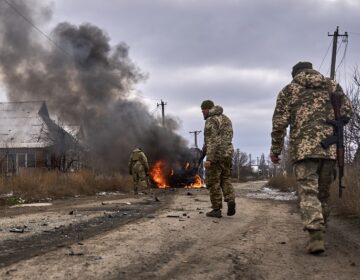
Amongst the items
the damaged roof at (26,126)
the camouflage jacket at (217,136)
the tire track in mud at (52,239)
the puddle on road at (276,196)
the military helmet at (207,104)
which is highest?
the damaged roof at (26,126)

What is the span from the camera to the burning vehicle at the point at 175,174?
2672cm

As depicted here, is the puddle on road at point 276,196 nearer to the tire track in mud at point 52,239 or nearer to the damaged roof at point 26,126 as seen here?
the tire track in mud at point 52,239

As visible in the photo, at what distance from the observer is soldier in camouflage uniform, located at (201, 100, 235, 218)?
26.4 ft

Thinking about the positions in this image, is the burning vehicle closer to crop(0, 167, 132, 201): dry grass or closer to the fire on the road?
the fire on the road

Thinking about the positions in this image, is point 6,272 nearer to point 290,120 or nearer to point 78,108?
point 290,120

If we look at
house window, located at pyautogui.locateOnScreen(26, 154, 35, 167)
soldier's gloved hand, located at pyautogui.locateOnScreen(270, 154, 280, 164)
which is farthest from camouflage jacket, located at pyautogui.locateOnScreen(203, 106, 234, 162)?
house window, located at pyautogui.locateOnScreen(26, 154, 35, 167)

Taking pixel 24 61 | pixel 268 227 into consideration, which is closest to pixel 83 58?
pixel 24 61

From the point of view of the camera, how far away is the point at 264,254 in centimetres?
469

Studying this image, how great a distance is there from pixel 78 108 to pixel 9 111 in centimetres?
1950

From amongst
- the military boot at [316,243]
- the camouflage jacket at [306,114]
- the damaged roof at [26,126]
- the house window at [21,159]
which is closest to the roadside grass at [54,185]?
the camouflage jacket at [306,114]

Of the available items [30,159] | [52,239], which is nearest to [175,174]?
[30,159]

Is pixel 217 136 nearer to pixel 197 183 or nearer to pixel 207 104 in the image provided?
pixel 207 104

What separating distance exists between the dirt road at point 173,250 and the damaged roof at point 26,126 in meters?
32.2

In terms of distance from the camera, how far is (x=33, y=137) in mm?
40312
